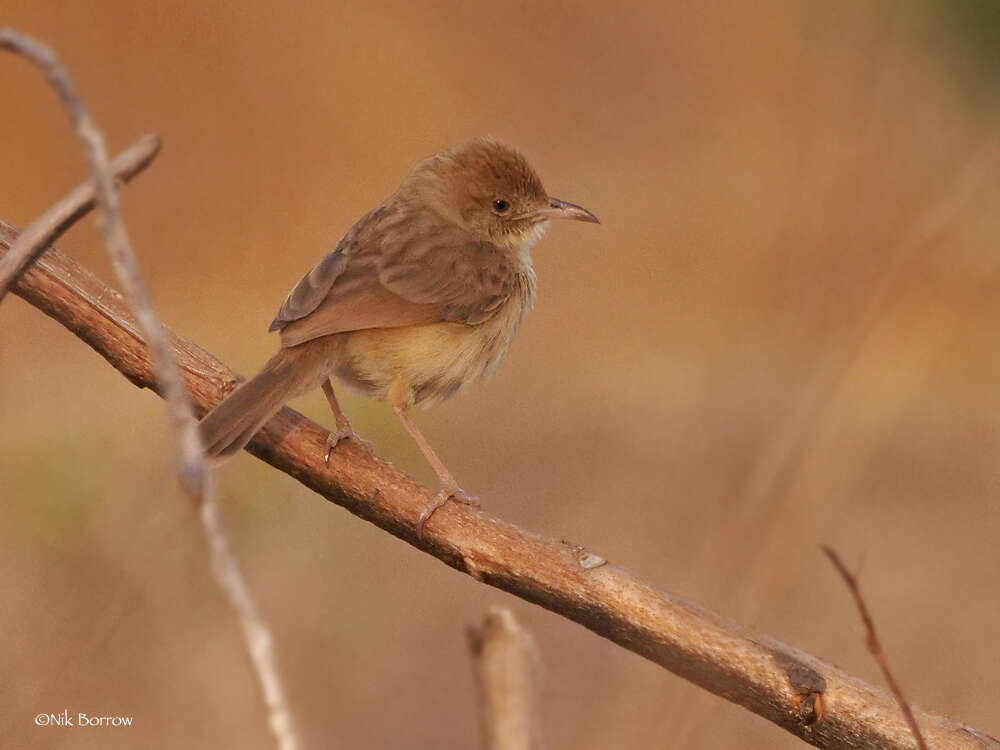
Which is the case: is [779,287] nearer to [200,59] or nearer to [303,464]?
[200,59]

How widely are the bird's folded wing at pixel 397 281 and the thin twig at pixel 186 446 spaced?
8.84 ft

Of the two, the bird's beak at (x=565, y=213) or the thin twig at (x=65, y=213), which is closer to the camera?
the thin twig at (x=65, y=213)

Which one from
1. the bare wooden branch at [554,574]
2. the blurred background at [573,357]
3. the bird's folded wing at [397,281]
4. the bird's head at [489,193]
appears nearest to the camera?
the bare wooden branch at [554,574]

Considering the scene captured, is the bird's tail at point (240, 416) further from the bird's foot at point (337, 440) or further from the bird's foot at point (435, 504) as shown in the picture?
the bird's foot at point (435, 504)

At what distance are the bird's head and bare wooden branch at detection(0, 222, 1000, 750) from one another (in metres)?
1.59

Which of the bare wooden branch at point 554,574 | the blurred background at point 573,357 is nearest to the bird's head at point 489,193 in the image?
the blurred background at point 573,357

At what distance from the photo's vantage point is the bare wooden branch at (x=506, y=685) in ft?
6.39

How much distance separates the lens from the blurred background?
5.00 m

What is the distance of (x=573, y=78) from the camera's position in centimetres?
1062

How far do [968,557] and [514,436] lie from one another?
2847 millimetres

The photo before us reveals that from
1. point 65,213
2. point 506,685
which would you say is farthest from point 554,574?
point 65,213

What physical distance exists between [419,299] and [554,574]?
5.02ft

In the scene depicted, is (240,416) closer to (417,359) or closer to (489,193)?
(417,359)

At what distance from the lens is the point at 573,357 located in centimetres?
→ 957
